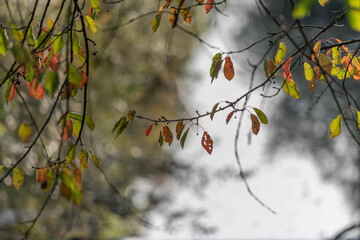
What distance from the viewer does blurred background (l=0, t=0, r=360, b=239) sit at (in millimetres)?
4371

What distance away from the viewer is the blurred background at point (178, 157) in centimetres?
437

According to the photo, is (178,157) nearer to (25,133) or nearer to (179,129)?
(179,129)

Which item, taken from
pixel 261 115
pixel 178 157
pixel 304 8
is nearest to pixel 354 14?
pixel 304 8

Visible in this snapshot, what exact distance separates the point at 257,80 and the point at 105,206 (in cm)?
509

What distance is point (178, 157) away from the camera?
5961mm

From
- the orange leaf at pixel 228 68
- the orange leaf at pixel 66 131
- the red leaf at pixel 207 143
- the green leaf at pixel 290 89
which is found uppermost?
the orange leaf at pixel 228 68

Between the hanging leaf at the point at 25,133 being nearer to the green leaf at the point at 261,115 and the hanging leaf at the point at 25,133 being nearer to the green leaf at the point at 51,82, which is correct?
the green leaf at the point at 51,82

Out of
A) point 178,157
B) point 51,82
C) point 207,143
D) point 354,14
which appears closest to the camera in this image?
point 354,14

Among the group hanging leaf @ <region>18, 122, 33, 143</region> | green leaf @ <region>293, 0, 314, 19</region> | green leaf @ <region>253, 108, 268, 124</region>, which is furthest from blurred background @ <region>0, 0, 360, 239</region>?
green leaf @ <region>293, 0, 314, 19</region>

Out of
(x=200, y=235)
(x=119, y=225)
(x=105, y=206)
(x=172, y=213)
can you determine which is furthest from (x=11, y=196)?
(x=200, y=235)

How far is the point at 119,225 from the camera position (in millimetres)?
5254

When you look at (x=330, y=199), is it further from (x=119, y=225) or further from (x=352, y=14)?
(x=352, y=14)

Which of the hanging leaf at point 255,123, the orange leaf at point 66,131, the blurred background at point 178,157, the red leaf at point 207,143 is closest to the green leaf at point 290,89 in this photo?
the hanging leaf at point 255,123

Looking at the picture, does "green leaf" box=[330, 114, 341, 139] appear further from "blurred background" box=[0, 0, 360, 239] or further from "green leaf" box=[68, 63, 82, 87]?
"blurred background" box=[0, 0, 360, 239]
